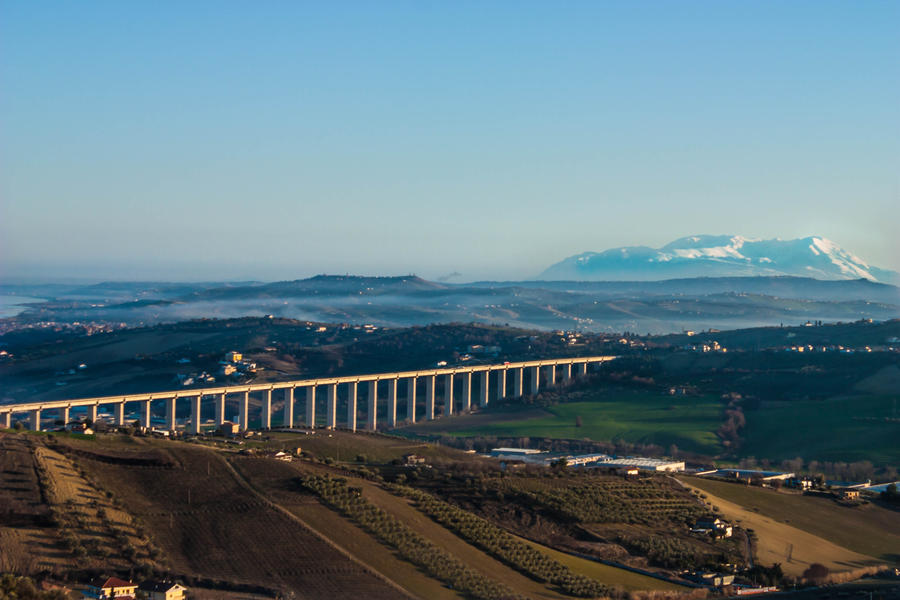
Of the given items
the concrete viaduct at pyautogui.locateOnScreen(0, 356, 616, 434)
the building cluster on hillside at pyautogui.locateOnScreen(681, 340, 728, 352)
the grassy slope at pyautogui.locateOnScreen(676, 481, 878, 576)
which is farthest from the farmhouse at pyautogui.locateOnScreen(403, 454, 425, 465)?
the building cluster on hillside at pyautogui.locateOnScreen(681, 340, 728, 352)

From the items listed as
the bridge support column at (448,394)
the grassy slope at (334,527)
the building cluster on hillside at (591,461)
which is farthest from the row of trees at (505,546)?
the bridge support column at (448,394)

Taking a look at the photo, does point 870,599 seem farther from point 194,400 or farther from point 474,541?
point 194,400

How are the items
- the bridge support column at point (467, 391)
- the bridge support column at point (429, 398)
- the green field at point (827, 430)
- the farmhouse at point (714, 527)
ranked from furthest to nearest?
1. the bridge support column at point (467, 391)
2. the bridge support column at point (429, 398)
3. the green field at point (827, 430)
4. the farmhouse at point (714, 527)

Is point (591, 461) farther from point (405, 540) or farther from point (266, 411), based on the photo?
point (405, 540)

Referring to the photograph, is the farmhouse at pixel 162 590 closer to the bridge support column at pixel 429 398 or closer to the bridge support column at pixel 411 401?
the bridge support column at pixel 411 401

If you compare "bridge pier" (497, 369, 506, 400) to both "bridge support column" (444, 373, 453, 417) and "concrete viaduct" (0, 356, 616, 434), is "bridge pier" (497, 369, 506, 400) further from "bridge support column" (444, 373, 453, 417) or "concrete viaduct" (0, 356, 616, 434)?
"bridge support column" (444, 373, 453, 417)

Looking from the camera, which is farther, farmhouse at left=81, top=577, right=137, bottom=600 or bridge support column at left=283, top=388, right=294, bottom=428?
bridge support column at left=283, top=388, right=294, bottom=428

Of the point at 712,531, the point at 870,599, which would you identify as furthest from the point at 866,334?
the point at 870,599
